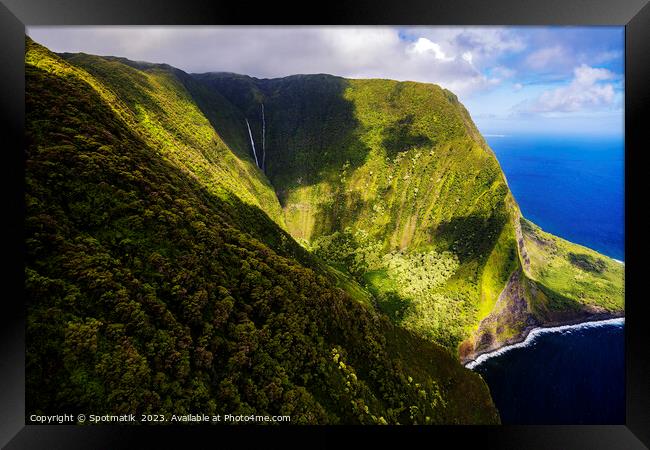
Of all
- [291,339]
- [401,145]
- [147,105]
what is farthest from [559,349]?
[147,105]

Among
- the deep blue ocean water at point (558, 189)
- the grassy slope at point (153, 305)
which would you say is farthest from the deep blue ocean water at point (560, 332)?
the grassy slope at point (153, 305)

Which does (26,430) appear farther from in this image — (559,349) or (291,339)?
(559,349)

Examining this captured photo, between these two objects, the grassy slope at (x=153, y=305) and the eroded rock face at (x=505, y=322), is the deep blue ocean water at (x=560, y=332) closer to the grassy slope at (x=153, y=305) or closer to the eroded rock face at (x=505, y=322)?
the eroded rock face at (x=505, y=322)

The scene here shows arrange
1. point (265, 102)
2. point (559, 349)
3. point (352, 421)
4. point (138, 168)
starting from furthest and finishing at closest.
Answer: point (265, 102) → point (559, 349) → point (138, 168) → point (352, 421)

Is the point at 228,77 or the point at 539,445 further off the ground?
the point at 228,77

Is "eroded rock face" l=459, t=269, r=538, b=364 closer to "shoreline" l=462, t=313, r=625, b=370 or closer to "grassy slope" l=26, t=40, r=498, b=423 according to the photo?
"shoreline" l=462, t=313, r=625, b=370

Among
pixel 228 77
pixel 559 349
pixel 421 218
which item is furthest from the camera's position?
pixel 228 77

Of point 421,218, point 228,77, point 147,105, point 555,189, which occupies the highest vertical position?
point 228,77
